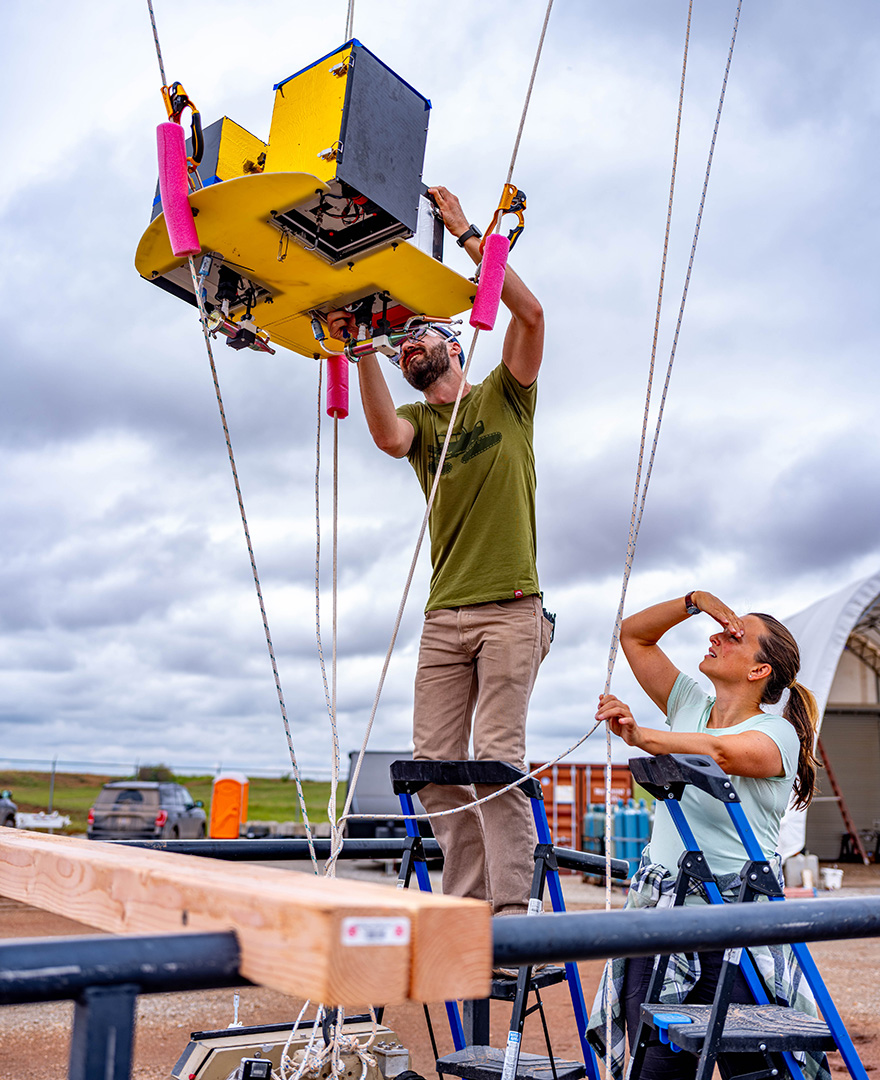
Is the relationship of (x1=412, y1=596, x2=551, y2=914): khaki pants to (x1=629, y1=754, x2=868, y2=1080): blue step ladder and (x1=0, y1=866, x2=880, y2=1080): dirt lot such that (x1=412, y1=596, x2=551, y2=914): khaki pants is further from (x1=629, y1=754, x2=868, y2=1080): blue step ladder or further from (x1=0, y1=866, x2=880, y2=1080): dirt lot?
(x1=0, y1=866, x2=880, y2=1080): dirt lot

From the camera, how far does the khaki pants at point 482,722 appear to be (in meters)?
2.51

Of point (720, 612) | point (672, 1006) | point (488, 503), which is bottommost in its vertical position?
point (672, 1006)

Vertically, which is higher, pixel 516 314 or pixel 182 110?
pixel 182 110

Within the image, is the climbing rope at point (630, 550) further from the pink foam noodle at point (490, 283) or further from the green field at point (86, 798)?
the green field at point (86, 798)

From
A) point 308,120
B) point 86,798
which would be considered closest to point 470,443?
point 308,120

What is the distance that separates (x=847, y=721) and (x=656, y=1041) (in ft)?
65.5

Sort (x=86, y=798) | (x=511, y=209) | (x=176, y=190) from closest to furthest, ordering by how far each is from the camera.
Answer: (x=176, y=190) → (x=511, y=209) → (x=86, y=798)

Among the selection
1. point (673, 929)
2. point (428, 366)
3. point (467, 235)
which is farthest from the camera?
point (428, 366)

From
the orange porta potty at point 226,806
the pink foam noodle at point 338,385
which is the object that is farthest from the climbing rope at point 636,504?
the orange porta potty at point 226,806

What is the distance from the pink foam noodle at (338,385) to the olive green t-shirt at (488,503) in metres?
0.41

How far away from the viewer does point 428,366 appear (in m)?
3.05

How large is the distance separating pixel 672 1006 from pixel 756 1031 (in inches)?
11.9

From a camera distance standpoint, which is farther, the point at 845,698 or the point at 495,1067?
the point at 845,698

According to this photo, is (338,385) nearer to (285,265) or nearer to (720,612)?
(285,265)
